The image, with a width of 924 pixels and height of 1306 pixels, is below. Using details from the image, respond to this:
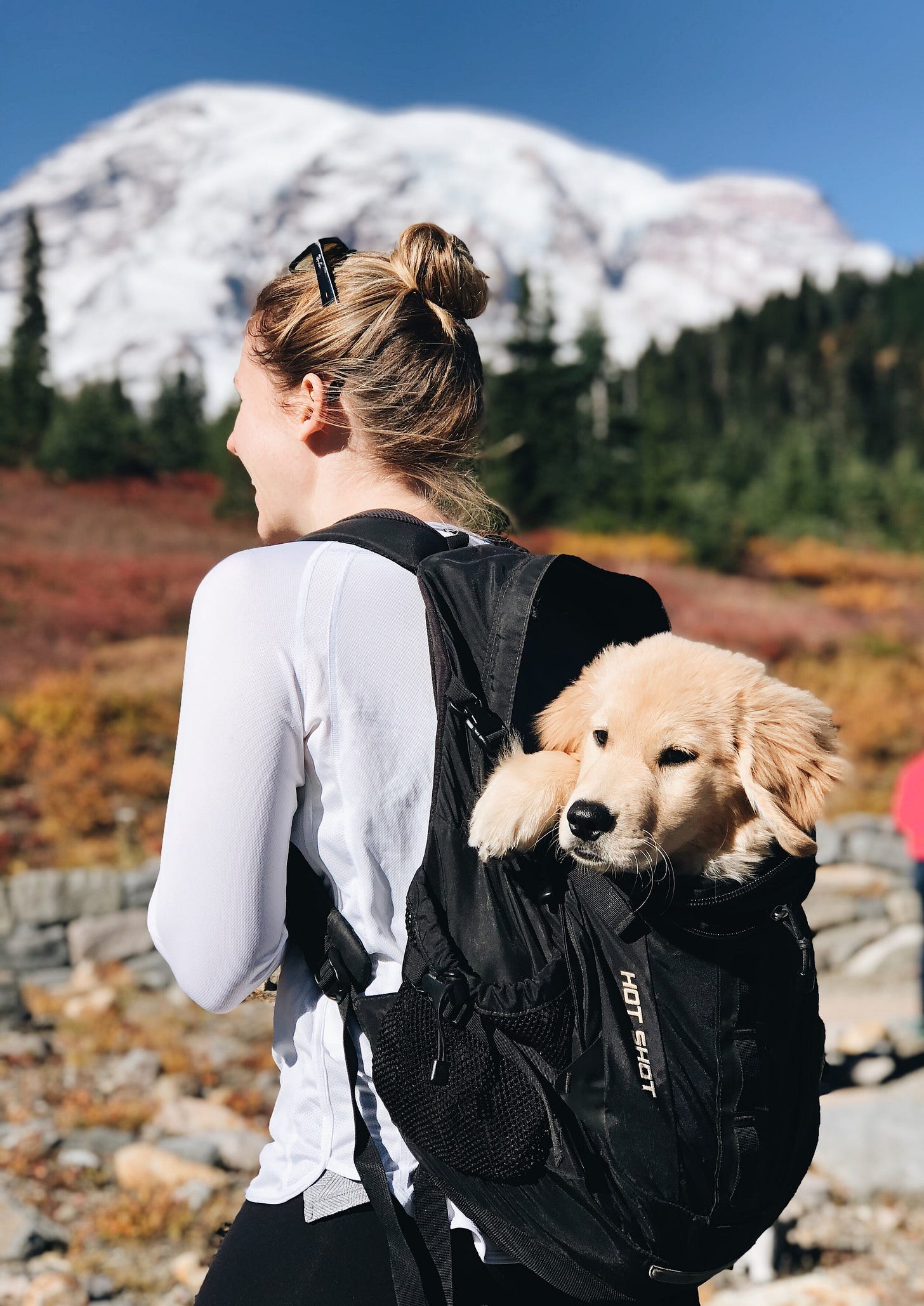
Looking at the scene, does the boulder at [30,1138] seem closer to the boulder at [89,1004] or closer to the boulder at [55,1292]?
the boulder at [55,1292]

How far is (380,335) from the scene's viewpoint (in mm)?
1509

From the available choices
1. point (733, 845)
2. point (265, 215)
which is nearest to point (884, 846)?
point (733, 845)

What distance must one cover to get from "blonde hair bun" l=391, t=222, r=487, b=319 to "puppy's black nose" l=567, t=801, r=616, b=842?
78 centimetres

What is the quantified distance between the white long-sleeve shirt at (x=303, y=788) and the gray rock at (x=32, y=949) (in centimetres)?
788

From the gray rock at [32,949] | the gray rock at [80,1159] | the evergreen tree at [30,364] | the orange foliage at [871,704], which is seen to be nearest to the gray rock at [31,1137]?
the gray rock at [80,1159]

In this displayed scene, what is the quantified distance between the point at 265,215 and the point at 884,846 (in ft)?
560

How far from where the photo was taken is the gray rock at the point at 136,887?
351 inches

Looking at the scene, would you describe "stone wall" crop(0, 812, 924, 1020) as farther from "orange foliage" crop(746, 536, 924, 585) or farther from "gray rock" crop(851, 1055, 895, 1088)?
"orange foliage" crop(746, 536, 924, 585)

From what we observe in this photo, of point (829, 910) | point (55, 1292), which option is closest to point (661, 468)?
point (829, 910)

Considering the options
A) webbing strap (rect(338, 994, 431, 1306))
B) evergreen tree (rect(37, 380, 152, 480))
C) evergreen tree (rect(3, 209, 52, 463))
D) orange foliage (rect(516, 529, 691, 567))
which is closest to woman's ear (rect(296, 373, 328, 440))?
webbing strap (rect(338, 994, 431, 1306))

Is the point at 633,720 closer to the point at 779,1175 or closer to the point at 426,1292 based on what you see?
the point at 779,1175

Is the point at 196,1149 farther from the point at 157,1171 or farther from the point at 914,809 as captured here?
the point at 914,809

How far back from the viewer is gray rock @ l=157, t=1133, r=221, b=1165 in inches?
202

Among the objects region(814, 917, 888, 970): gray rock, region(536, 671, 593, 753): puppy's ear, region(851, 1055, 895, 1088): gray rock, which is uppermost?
region(536, 671, 593, 753): puppy's ear
